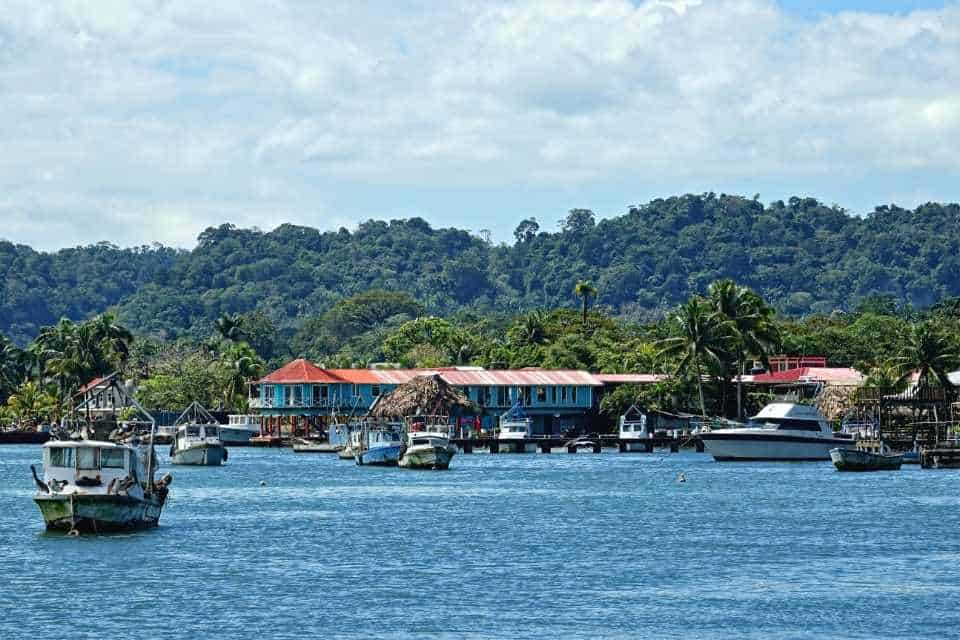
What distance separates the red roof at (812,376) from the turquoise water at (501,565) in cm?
6882

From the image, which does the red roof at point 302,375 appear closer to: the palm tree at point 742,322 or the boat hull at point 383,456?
the palm tree at point 742,322

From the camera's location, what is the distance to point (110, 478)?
213ft

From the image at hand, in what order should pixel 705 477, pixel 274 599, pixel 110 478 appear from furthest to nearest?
pixel 705 477 → pixel 110 478 → pixel 274 599

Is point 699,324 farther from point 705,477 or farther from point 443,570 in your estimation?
point 443,570

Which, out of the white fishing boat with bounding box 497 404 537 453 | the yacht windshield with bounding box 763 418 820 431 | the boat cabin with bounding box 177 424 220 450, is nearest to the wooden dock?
the white fishing boat with bounding box 497 404 537 453

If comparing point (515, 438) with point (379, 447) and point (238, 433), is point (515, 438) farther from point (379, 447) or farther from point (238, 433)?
point (238, 433)

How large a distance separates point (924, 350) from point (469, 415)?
54978 millimetres

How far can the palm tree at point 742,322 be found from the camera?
159 meters

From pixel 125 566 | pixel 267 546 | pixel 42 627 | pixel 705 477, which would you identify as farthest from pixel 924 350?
pixel 42 627

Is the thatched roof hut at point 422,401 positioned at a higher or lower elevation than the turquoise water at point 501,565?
higher

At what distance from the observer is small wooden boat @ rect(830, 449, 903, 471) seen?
11969cm

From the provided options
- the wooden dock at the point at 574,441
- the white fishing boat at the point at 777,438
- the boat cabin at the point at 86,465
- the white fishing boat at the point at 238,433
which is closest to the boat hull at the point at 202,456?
the wooden dock at the point at 574,441

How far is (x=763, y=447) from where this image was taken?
133125 mm

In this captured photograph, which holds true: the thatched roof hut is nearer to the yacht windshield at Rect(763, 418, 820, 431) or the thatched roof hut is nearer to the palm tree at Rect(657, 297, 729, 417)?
the palm tree at Rect(657, 297, 729, 417)
